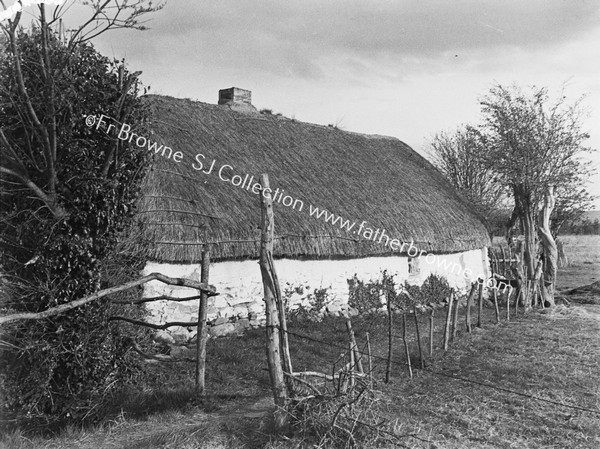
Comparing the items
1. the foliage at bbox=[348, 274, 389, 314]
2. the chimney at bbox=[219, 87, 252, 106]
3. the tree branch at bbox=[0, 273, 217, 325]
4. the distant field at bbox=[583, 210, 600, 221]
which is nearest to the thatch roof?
the foliage at bbox=[348, 274, 389, 314]

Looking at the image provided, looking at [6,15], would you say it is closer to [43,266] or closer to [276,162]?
[43,266]

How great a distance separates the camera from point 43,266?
505cm

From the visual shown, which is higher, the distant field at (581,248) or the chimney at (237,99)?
the chimney at (237,99)

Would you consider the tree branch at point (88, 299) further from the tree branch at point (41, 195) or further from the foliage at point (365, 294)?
the foliage at point (365, 294)

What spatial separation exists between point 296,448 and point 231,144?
8309 millimetres

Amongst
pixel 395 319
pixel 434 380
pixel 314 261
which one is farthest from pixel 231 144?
pixel 434 380

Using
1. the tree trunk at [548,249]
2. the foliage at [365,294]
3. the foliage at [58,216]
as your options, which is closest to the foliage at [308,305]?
the foliage at [365,294]

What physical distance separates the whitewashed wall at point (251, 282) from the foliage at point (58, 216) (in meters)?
2.97

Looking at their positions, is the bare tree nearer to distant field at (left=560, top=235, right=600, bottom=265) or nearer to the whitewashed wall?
the whitewashed wall

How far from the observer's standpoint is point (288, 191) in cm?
1143

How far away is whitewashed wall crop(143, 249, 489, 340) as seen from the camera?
28.0 ft

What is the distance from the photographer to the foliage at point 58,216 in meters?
4.92

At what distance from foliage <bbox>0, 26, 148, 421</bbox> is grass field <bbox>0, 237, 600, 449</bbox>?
1.26 feet

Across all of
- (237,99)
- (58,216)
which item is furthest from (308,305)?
(237,99)
